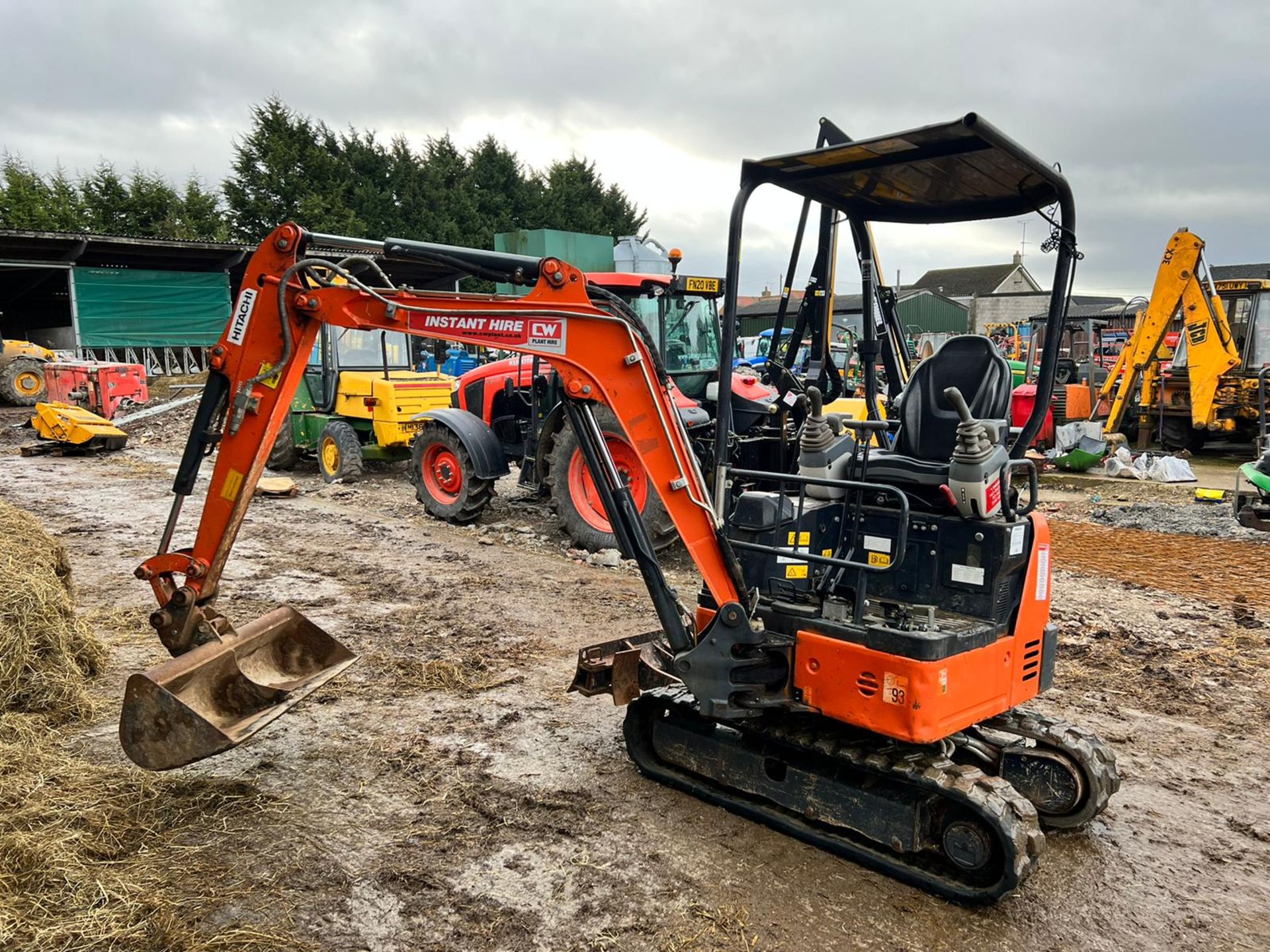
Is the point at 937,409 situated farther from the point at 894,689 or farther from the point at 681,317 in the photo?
the point at 681,317

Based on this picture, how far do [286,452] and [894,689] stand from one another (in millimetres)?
11201

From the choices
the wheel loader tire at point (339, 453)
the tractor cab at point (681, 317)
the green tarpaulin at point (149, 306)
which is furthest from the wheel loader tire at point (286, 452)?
the green tarpaulin at point (149, 306)

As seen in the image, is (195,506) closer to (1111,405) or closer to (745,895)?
(745,895)

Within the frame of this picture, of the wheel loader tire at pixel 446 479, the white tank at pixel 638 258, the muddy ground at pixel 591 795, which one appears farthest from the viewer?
the white tank at pixel 638 258

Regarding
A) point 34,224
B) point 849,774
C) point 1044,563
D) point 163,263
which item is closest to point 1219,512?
point 1044,563

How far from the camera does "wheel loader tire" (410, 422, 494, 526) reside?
9602mm

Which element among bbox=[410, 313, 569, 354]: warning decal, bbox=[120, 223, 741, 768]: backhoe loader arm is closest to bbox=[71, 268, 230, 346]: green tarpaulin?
bbox=[120, 223, 741, 768]: backhoe loader arm

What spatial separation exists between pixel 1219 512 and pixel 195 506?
38.5 ft

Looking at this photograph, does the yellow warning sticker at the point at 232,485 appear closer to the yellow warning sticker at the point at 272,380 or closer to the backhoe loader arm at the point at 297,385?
the backhoe loader arm at the point at 297,385

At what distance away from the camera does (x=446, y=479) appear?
393 inches

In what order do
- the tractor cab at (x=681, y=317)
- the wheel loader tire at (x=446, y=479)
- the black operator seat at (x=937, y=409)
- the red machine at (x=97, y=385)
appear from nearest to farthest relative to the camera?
the black operator seat at (x=937, y=409) → the tractor cab at (x=681, y=317) → the wheel loader tire at (x=446, y=479) → the red machine at (x=97, y=385)

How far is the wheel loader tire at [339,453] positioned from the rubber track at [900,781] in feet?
28.1

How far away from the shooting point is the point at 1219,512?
10250 mm

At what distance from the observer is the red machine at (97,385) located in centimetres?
1816
